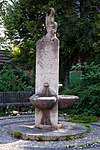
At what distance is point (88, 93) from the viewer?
11.3 metres

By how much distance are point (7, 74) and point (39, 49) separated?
22.6 feet

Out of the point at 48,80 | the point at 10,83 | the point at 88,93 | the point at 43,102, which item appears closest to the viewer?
the point at 43,102

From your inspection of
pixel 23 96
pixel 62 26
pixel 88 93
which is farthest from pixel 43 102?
pixel 62 26

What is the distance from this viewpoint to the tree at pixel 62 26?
1485 cm

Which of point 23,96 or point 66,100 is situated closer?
point 66,100

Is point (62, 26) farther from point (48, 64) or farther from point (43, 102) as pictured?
point (43, 102)

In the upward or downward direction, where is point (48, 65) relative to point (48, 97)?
upward

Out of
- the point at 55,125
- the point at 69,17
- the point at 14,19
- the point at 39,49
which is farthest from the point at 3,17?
the point at 55,125

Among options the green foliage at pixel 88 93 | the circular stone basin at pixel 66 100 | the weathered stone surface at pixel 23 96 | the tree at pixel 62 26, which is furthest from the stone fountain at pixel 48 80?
the tree at pixel 62 26

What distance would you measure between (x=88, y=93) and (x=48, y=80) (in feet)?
12.8

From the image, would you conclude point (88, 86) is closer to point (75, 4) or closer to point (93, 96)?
point (93, 96)

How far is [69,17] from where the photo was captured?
1526 centimetres

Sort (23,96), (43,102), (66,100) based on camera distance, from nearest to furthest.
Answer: (43,102), (66,100), (23,96)

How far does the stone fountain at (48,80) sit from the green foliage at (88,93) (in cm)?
331
